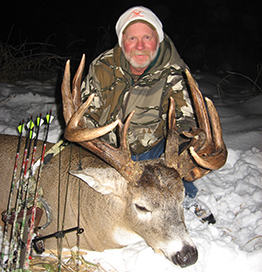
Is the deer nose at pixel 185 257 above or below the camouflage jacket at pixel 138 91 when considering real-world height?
below

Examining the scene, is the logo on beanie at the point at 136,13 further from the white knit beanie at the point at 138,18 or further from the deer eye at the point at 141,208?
the deer eye at the point at 141,208

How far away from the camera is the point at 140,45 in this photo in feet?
10.9

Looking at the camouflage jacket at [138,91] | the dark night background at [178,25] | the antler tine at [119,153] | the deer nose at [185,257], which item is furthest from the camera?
the dark night background at [178,25]

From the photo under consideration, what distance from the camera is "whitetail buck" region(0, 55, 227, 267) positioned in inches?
89.2

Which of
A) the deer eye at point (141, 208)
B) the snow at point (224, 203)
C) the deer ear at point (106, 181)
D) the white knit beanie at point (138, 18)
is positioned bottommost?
the snow at point (224, 203)

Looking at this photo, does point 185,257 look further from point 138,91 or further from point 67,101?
point 138,91

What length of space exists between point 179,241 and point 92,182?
906 millimetres

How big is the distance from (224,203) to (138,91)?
174 cm

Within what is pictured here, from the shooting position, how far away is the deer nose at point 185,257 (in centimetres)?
218

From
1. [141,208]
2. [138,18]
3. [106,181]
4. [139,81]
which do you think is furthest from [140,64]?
[141,208]

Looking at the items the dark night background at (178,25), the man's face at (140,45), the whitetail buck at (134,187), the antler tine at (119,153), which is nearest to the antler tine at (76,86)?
the whitetail buck at (134,187)

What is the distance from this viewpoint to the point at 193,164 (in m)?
2.51

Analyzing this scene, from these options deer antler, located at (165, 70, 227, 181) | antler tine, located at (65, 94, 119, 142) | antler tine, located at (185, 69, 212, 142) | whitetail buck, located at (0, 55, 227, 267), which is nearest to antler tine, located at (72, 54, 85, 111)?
whitetail buck, located at (0, 55, 227, 267)

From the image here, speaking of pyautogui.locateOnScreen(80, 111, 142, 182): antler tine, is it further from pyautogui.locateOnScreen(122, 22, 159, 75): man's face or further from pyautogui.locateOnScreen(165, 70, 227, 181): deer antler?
pyautogui.locateOnScreen(122, 22, 159, 75): man's face
